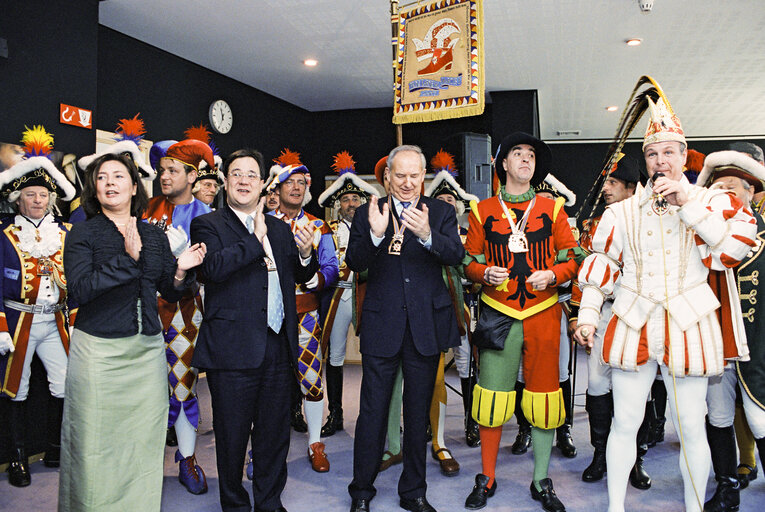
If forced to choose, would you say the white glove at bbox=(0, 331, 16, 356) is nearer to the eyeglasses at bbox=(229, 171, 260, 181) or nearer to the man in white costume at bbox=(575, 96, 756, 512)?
the eyeglasses at bbox=(229, 171, 260, 181)

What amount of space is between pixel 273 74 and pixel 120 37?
1.98 metres

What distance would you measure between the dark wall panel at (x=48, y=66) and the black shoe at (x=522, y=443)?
4154mm

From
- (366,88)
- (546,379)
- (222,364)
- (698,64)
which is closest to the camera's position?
(222,364)

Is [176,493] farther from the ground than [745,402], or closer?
closer

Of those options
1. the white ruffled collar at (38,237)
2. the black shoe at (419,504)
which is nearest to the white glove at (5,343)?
the white ruffled collar at (38,237)

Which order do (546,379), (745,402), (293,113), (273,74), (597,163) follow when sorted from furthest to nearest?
(597,163), (293,113), (273,74), (546,379), (745,402)

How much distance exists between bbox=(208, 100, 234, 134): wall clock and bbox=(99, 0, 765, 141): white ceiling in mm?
421

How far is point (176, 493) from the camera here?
3.15m

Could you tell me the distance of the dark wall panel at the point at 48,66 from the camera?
421 cm

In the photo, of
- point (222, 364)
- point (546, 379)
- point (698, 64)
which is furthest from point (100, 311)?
point (698, 64)

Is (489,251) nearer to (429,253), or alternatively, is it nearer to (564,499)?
(429,253)

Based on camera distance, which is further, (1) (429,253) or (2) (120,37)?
(2) (120,37)

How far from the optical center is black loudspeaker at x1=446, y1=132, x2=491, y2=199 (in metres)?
A: 7.49

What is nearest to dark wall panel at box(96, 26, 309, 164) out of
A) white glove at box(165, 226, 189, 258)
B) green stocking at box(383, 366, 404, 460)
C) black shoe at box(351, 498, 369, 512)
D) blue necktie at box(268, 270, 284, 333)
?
white glove at box(165, 226, 189, 258)
